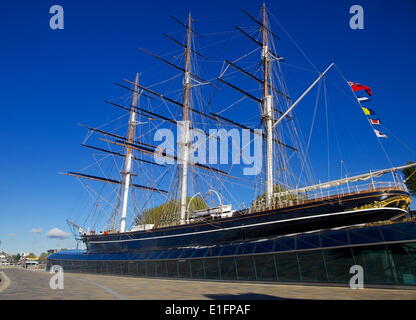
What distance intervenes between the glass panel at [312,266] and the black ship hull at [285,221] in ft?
22.2

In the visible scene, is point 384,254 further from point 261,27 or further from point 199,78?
point 199,78

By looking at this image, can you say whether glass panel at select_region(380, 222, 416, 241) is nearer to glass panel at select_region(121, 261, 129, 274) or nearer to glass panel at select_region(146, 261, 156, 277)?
glass panel at select_region(146, 261, 156, 277)

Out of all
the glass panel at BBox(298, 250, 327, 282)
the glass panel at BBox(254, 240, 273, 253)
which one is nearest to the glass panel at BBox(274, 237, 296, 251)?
the glass panel at BBox(254, 240, 273, 253)

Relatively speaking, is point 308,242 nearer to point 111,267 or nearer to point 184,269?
point 184,269

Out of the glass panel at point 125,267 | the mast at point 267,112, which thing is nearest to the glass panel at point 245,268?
the mast at point 267,112

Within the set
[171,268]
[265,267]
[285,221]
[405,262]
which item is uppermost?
[285,221]

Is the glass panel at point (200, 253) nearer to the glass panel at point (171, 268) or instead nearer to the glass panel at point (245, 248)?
the glass panel at point (171, 268)

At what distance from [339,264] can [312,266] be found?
1.50m

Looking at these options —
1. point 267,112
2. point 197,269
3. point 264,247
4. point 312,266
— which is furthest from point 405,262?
point 267,112

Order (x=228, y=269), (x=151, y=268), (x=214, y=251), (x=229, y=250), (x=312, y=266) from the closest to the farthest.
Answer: (x=312, y=266)
(x=228, y=269)
(x=229, y=250)
(x=214, y=251)
(x=151, y=268)

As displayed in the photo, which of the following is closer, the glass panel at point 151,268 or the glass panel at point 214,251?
the glass panel at point 214,251

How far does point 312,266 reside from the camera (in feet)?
52.3

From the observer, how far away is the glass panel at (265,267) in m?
17.8
